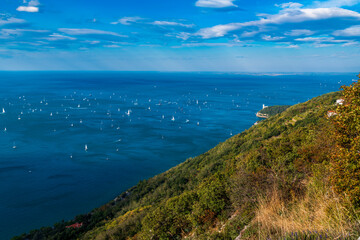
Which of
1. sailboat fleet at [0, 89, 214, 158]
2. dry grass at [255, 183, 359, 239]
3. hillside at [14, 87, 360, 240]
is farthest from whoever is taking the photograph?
sailboat fleet at [0, 89, 214, 158]

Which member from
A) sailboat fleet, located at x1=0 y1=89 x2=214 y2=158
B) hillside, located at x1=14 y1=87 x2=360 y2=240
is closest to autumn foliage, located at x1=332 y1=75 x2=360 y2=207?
hillside, located at x1=14 y1=87 x2=360 y2=240

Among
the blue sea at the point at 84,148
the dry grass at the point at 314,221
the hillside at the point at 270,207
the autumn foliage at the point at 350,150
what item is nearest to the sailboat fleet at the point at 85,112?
the blue sea at the point at 84,148

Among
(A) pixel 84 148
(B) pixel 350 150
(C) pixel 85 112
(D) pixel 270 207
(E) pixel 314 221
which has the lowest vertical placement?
(A) pixel 84 148

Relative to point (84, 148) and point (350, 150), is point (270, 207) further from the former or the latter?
point (84, 148)

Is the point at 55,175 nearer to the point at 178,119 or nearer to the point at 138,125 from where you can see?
the point at 138,125

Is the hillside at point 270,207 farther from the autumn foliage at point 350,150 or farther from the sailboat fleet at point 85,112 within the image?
the sailboat fleet at point 85,112

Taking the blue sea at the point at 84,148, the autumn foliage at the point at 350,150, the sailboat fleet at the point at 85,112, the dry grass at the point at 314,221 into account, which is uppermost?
the autumn foliage at the point at 350,150

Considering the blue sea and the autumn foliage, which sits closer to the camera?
the autumn foliage

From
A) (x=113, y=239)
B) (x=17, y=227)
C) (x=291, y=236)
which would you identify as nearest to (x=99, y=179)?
(x=17, y=227)

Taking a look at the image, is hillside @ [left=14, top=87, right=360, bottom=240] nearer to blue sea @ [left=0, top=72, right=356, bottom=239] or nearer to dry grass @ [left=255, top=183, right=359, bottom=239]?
dry grass @ [left=255, top=183, right=359, bottom=239]

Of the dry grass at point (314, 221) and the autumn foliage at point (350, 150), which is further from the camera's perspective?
the autumn foliage at point (350, 150)

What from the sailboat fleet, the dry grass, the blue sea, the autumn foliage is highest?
the autumn foliage

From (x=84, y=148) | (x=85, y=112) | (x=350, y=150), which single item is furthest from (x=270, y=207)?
(x=85, y=112)
